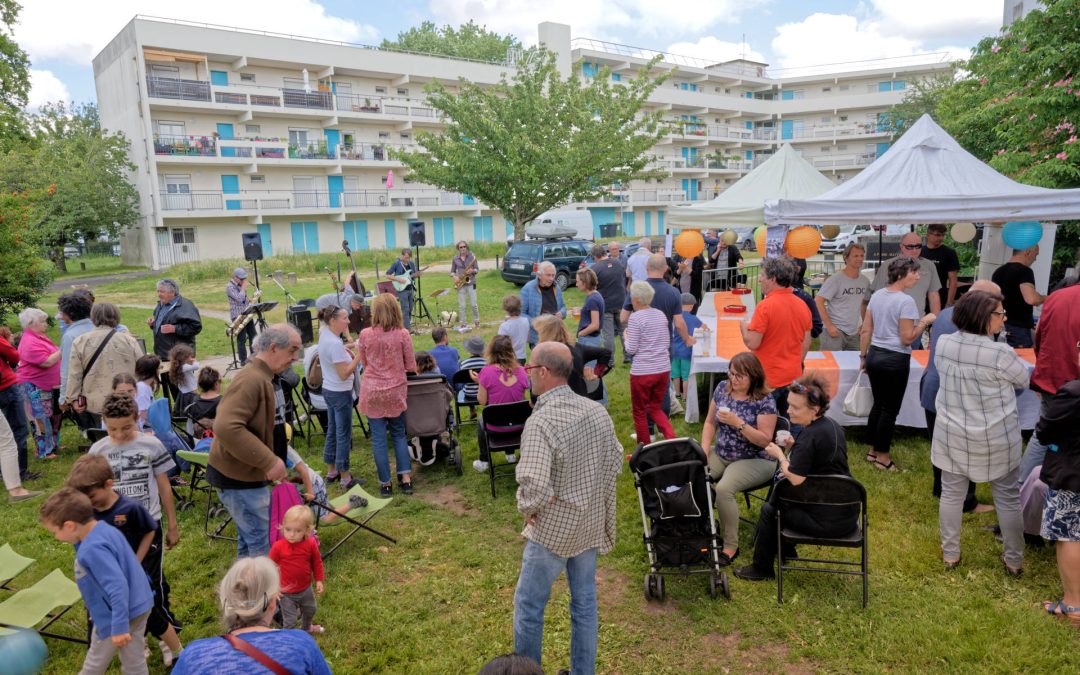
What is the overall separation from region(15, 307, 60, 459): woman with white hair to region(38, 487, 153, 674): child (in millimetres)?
4539

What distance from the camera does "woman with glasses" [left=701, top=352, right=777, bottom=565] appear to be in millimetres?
4047

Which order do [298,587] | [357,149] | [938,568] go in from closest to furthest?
[298,587] < [938,568] < [357,149]

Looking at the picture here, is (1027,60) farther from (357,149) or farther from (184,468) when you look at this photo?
(357,149)

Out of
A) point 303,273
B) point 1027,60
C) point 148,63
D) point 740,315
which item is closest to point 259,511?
point 740,315

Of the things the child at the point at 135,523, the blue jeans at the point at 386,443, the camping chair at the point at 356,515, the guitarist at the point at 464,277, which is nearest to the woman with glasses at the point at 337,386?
the blue jeans at the point at 386,443

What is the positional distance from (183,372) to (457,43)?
51.3m

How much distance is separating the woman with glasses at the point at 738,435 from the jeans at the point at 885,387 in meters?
1.77

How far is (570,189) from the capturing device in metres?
20.1

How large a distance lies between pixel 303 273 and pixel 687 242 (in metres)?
20.4

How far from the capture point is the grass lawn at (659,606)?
3441mm

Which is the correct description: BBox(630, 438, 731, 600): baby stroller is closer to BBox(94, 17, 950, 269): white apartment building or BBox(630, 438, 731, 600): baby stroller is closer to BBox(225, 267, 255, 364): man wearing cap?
BBox(225, 267, 255, 364): man wearing cap

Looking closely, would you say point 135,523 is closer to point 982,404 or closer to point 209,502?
point 209,502

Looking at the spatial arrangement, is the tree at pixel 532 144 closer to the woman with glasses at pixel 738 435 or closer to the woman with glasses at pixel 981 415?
the woman with glasses at pixel 738 435

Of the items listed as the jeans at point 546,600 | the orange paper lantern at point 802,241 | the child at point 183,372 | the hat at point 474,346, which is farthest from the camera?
the orange paper lantern at point 802,241
